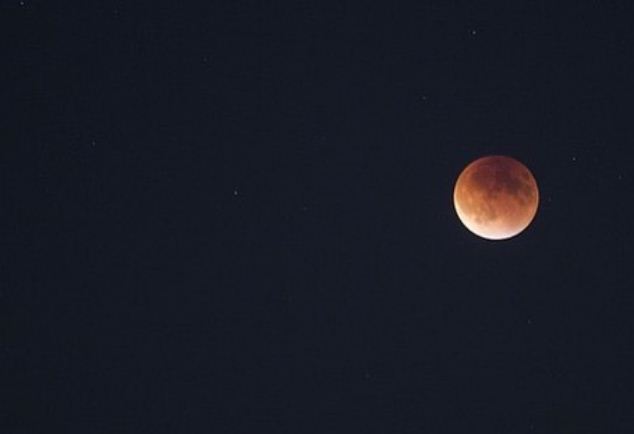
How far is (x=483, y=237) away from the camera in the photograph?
15.3m

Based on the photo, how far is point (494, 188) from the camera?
574 inches

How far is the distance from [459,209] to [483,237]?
0.67 meters

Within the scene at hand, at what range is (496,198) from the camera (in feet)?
47.5

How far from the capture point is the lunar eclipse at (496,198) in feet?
47.7

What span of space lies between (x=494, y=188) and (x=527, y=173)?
31.1 inches

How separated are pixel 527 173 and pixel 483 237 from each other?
1.33m

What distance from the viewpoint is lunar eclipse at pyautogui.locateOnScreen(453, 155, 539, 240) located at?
47.7 feet

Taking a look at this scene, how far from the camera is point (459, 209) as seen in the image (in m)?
15.6

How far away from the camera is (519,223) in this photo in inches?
593

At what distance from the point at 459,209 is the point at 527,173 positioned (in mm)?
1357

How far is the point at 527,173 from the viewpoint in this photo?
15.0m

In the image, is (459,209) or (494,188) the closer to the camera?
(494,188)

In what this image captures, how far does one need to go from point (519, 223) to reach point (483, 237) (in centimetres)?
66

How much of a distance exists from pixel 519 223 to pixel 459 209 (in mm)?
1091
